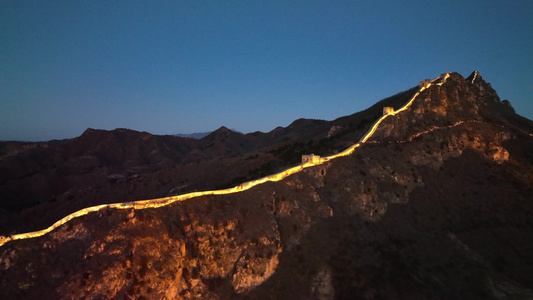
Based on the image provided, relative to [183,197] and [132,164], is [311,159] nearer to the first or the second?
[183,197]

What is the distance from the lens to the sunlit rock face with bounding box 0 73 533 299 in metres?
20.8

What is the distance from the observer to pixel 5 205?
6906cm

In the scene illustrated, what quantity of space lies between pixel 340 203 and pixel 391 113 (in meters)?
20.7

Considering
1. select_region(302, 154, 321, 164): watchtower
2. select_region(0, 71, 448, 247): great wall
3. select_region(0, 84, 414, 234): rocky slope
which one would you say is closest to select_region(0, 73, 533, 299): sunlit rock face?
select_region(0, 71, 448, 247): great wall

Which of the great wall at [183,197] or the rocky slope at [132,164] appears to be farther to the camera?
the rocky slope at [132,164]

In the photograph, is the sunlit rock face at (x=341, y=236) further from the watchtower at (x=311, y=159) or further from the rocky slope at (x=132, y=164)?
the rocky slope at (x=132, y=164)

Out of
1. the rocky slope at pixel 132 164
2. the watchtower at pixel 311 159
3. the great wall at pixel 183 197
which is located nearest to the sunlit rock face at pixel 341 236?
the great wall at pixel 183 197

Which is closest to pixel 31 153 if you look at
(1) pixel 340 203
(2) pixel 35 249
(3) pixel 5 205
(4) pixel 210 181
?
(3) pixel 5 205

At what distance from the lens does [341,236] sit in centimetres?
3119

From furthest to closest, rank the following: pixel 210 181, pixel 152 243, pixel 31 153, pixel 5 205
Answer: pixel 31 153
pixel 5 205
pixel 210 181
pixel 152 243

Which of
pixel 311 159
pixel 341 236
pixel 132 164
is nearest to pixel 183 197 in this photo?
pixel 311 159

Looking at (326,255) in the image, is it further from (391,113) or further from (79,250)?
(391,113)

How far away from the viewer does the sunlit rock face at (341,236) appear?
68.2 feet

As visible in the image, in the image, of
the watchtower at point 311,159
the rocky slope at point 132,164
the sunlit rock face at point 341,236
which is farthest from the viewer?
the rocky slope at point 132,164
